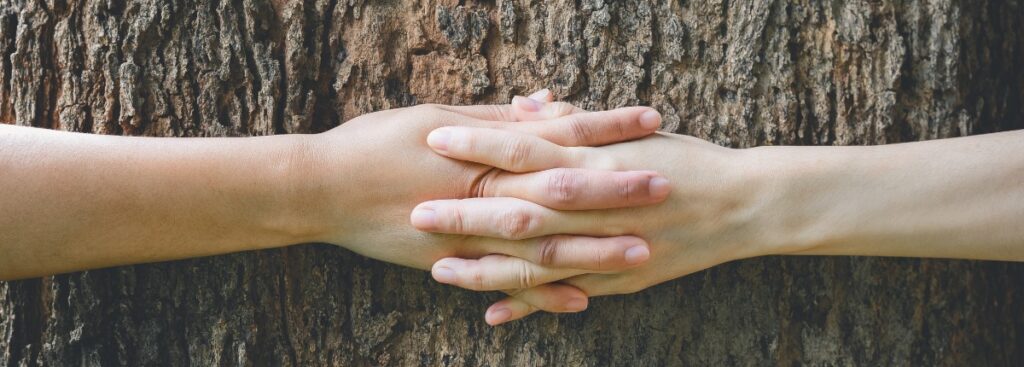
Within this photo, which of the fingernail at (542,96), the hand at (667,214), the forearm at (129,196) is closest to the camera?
the forearm at (129,196)

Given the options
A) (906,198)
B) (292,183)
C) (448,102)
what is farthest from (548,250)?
(906,198)

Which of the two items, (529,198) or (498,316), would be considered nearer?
(529,198)

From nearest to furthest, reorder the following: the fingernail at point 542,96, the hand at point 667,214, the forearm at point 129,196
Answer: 1. the forearm at point 129,196
2. the hand at point 667,214
3. the fingernail at point 542,96

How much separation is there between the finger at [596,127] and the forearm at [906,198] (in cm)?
28

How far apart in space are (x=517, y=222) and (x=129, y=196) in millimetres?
776

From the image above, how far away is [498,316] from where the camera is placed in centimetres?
158

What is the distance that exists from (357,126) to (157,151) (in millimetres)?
402

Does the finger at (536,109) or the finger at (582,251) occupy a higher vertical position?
the finger at (536,109)

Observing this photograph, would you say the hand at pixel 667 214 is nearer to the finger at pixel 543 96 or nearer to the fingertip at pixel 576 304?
the fingertip at pixel 576 304

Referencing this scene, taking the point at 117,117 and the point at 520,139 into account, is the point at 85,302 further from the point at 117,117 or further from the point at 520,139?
the point at 520,139

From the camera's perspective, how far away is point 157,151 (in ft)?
4.66

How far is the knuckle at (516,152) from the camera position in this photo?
147cm

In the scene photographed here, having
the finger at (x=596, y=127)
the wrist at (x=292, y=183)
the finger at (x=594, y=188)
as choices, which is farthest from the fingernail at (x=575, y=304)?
the wrist at (x=292, y=183)

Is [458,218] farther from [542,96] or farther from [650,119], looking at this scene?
[650,119]
